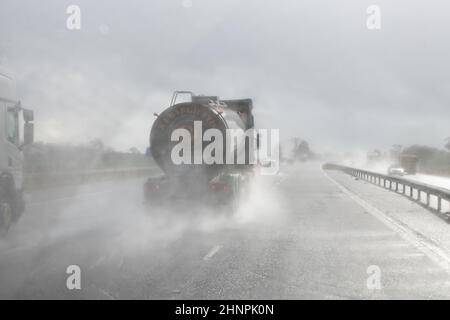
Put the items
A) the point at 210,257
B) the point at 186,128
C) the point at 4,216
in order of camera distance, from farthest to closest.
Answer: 1. the point at 186,128
2. the point at 4,216
3. the point at 210,257

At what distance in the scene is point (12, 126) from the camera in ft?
39.9

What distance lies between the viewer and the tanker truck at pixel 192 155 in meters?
15.4

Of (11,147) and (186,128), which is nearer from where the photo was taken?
(11,147)

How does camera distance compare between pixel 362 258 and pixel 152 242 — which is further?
pixel 152 242

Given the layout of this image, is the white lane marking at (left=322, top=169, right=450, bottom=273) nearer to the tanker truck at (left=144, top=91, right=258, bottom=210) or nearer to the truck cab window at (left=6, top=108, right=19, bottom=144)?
the tanker truck at (left=144, top=91, right=258, bottom=210)

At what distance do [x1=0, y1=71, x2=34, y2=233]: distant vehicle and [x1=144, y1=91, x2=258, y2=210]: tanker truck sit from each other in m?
3.72

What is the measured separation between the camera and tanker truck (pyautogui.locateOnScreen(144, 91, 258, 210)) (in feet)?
50.6

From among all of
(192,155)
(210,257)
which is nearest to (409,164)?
(192,155)

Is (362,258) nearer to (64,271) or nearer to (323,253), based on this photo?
(323,253)

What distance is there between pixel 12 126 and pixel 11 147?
49cm

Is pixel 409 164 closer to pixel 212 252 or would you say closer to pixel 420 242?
pixel 420 242

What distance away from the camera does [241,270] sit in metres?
8.63
